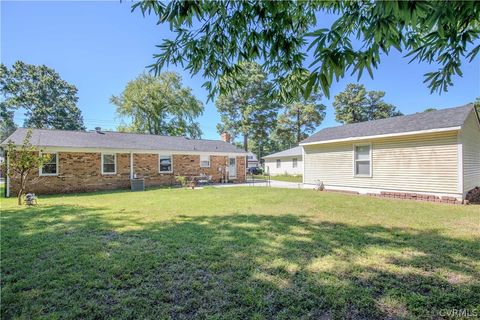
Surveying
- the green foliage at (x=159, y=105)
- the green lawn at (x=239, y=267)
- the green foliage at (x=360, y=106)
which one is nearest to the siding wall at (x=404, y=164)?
the green lawn at (x=239, y=267)

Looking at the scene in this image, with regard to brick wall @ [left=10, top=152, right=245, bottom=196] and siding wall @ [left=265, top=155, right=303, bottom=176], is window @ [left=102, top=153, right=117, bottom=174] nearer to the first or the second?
brick wall @ [left=10, top=152, right=245, bottom=196]

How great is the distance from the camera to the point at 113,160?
46.3ft

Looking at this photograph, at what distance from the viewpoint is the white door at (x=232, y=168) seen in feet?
63.7

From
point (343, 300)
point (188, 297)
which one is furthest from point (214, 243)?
point (343, 300)

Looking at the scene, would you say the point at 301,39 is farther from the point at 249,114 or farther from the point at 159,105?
the point at 249,114

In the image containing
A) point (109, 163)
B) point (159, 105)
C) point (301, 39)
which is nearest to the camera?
point (301, 39)

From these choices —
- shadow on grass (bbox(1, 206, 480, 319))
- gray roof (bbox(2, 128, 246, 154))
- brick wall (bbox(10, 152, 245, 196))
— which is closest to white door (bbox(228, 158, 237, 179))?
gray roof (bbox(2, 128, 246, 154))

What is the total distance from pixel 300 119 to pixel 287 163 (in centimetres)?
1133

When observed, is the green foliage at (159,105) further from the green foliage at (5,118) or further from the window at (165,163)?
the green foliage at (5,118)

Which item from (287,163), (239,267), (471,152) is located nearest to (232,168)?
(287,163)

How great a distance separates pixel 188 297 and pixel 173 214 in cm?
439

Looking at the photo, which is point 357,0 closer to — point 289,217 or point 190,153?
point 289,217

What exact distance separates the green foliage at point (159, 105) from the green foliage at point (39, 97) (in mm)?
13290

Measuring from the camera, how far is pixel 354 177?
11.6 metres
